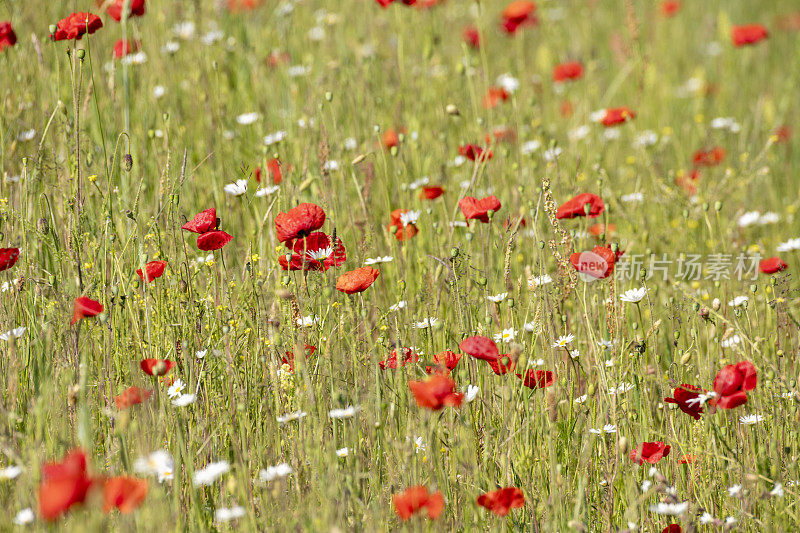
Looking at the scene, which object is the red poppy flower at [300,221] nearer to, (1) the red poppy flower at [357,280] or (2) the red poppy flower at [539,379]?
(1) the red poppy flower at [357,280]

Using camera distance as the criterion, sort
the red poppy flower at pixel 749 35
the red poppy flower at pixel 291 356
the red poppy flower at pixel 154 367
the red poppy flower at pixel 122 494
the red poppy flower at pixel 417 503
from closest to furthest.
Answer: the red poppy flower at pixel 122 494, the red poppy flower at pixel 417 503, the red poppy flower at pixel 154 367, the red poppy flower at pixel 291 356, the red poppy flower at pixel 749 35

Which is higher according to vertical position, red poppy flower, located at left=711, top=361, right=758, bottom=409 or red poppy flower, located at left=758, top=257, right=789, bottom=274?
red poppy flower, located at left=711, top=361, right=758, bottom=409

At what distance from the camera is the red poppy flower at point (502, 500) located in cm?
154

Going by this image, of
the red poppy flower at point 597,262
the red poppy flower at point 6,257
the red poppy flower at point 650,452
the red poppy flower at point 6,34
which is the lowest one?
the red poppy flower at point 650,452

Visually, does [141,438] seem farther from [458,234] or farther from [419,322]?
[458,234]

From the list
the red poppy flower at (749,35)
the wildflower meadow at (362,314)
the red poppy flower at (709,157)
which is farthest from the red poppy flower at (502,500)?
the red poppy flower at (749,35)

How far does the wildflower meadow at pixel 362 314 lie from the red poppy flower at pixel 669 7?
1.34 meters

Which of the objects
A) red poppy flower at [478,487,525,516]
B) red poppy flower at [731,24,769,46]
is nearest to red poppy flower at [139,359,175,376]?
red poppy flower at [478,487,525,516]

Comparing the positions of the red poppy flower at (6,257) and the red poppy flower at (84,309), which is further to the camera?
the red poppy flower at (6,257)

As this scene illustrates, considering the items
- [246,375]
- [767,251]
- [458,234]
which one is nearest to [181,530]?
[246,375]

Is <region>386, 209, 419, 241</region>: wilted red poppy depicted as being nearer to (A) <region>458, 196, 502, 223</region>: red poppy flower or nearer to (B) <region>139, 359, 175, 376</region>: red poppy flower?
(A) <region>458, 196, 502, 223</region>: red poppy flower

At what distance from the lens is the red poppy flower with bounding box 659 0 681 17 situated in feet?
17.2

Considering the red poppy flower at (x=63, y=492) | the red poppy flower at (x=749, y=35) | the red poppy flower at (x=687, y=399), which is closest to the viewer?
the red poppy flower at (x=63, y=492)

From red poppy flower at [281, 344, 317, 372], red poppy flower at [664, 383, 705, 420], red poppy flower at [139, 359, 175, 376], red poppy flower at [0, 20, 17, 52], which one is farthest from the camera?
red poppy flower at [0, 20, 17, 52]
